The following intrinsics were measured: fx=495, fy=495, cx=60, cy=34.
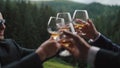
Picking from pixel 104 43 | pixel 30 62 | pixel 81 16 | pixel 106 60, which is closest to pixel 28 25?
pixel 81 16

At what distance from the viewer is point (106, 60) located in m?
2.72

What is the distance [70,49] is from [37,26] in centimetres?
9058

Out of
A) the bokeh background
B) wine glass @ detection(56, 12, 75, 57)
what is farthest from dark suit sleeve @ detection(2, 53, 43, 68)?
the bokeh background

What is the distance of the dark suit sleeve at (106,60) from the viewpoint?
2715 millimetres

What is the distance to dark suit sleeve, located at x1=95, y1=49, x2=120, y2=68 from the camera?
271 cm

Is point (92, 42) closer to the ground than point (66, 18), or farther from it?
closer to the ground

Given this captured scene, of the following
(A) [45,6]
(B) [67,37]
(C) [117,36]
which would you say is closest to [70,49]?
(B) [67,37]

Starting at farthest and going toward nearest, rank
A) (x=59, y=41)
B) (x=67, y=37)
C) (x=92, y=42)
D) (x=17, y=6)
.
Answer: (x=17, y=6)
(x=92, y=42)
(x=59, y=41)
(x=67, y=37)

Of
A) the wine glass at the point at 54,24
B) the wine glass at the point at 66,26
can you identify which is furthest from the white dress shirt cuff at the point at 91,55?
the wine glass at the point at 54,24

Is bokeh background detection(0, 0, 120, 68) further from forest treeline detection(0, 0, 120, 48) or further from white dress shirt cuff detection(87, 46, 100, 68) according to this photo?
white dress shirt cuff detection(87, 46, 100, 68)

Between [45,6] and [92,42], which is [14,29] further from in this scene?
[92,42]

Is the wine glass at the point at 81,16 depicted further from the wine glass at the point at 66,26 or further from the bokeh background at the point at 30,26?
the bokeh background at the point at 30,26

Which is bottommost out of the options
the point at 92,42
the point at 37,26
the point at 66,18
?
the point at 37,26

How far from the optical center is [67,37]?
288cm
